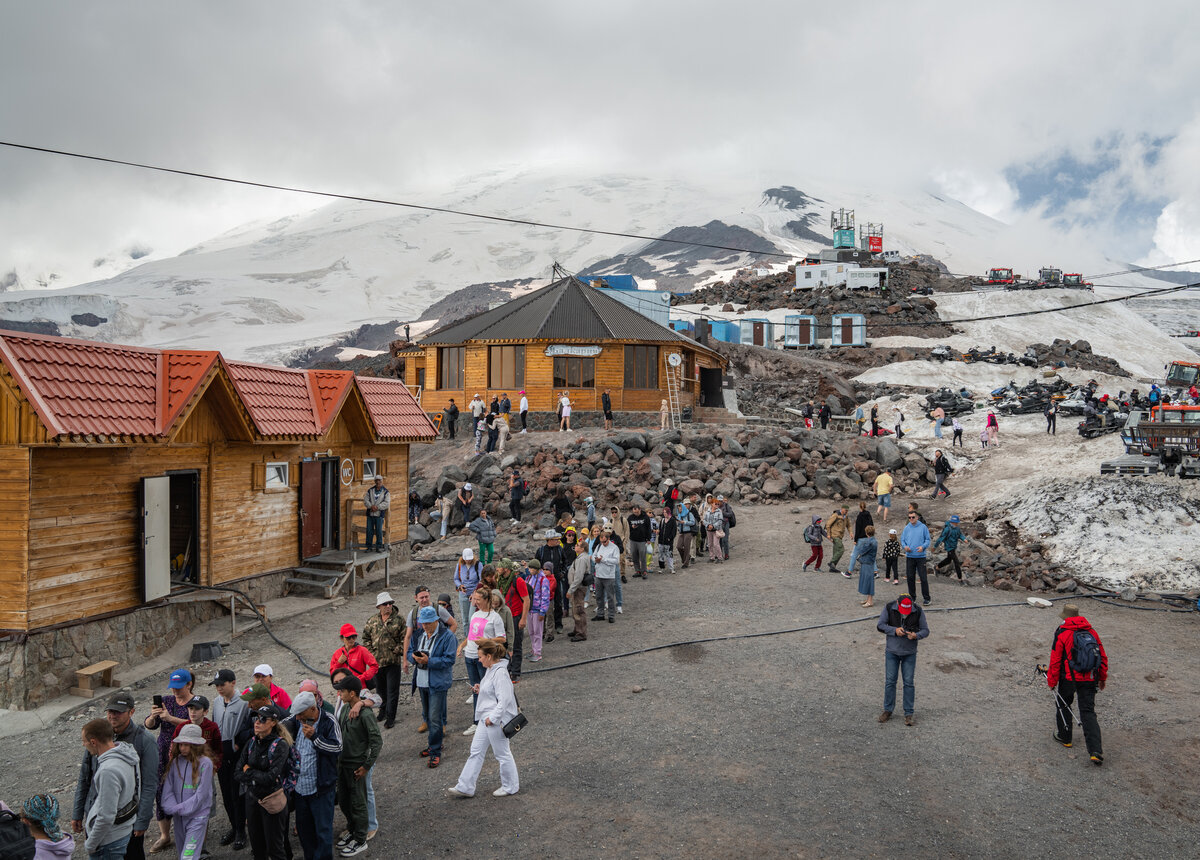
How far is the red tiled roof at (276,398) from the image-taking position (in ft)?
49.6

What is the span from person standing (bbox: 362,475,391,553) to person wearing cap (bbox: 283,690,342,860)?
474 inches

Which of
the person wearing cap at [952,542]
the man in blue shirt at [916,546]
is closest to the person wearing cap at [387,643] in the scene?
the man in blue shirt at [916,546]

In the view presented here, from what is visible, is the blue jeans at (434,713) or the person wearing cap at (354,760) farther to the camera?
the blue jeans at (434,713)

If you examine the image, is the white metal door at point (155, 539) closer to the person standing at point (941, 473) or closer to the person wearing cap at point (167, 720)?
the person wearing cap at point (167, 720)

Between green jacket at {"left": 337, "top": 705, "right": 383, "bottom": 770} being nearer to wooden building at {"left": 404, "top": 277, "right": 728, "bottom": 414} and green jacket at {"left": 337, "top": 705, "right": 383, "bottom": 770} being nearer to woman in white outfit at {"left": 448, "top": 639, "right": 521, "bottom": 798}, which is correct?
woman in white outfit at {"left": 448, "top": 639, "right": 521, "bottom": 798}

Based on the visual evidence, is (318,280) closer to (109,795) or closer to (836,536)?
(836,536)

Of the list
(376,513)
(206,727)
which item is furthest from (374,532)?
(206,727)

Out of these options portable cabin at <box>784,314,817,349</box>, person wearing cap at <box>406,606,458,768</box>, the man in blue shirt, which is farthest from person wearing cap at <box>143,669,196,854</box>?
portable cabin at <box>784,314,817,349</box>

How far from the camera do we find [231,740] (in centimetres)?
685

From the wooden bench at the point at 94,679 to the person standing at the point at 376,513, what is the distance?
697 centimetres

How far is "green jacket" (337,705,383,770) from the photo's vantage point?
21.5ft

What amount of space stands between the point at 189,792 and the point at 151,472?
820 centimetres

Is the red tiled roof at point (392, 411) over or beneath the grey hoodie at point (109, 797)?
over

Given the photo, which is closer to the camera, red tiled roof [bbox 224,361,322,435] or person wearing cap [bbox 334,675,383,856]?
person wearing cap [bbox 334,675,383,856]
